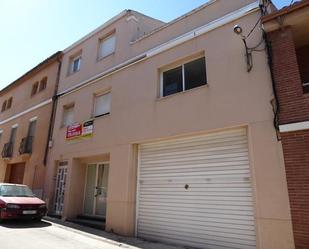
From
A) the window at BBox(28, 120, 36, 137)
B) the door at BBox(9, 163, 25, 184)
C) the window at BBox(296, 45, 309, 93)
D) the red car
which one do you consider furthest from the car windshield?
the window at BBox(296, 45, 309, 93)

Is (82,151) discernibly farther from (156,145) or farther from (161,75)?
(161,75)

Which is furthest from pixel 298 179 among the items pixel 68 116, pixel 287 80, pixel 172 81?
pixel 68 116

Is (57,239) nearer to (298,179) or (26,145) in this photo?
(298,179)

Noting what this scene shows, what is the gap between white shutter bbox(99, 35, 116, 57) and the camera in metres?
13.1

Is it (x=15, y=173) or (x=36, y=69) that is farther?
(x=36, y=69)

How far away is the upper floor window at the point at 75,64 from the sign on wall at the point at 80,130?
12.5 ft

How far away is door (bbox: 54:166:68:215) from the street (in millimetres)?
2774

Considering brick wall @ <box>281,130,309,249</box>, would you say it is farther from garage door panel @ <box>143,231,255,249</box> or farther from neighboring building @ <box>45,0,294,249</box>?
garage door panel @ <box>143,231,255,249</box>

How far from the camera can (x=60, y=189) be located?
43.4 feet

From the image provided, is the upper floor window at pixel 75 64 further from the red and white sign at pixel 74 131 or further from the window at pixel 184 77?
the window at pixel 184 77

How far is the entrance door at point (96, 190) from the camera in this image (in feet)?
38.3

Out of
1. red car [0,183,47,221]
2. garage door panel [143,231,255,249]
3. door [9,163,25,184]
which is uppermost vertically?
door [9,163,25,184]

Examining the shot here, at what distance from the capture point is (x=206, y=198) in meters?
7.66

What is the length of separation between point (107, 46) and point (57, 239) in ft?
30.5
